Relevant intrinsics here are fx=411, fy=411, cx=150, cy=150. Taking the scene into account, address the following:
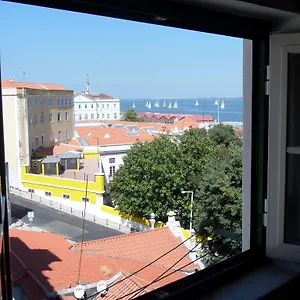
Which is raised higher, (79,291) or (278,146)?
(278,146)

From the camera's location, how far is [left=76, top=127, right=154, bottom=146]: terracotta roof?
1693 mm

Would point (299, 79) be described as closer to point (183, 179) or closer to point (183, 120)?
point (183, 120)

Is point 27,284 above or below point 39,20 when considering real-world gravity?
below

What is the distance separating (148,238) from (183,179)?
824 mm

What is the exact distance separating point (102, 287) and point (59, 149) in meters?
0.53

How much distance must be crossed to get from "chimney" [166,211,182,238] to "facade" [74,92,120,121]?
99 centimetres

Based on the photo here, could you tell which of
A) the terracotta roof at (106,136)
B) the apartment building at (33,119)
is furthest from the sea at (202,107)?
the apartment building at (33,119)

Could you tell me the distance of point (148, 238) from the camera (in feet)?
8.21

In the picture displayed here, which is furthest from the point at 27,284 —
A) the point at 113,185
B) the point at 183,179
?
the point at 183,179

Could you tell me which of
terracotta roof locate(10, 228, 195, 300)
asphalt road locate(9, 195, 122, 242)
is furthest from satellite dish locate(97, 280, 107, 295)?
asphalt road locate(9, 195, 122, 242)

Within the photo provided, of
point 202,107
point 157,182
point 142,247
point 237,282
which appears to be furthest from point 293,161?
point 157,182

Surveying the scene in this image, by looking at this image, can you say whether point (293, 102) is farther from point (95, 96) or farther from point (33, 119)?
point (33, 119)

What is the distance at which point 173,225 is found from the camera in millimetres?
2693

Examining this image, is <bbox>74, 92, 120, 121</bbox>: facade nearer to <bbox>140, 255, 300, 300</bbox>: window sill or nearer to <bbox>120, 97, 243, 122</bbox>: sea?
<bbox>120, 97, 243, 122</bbox>: sea
